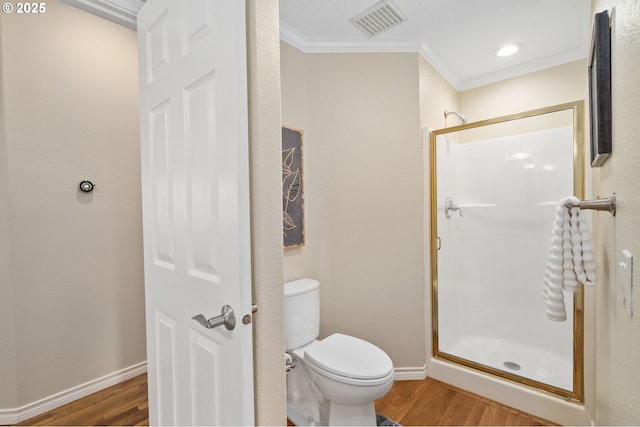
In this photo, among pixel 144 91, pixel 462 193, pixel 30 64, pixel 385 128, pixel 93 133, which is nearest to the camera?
pixel 144 91

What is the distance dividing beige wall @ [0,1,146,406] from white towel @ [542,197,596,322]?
242 centimetres

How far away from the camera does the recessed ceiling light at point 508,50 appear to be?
224cm

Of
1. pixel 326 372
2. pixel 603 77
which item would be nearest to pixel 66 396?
pixel 326 372

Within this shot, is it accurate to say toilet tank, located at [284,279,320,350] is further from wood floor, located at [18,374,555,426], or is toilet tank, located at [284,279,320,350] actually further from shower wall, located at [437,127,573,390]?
shower wall, located at [437,127,573,390]

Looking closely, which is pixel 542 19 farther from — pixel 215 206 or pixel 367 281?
pixel 215 206

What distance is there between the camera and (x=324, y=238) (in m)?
2.18

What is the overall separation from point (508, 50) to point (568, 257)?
6.00 feet

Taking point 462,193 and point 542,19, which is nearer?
point 542,19

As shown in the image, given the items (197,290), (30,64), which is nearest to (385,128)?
(197,290)

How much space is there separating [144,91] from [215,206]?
752 millimetres

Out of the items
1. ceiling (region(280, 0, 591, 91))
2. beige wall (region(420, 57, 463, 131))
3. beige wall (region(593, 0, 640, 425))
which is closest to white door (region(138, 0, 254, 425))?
beige wall (region(593, 0, 640, 425))

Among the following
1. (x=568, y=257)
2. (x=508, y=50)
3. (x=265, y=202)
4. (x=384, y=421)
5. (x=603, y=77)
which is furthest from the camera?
(x=508, y=50)

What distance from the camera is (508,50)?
7.51 feet

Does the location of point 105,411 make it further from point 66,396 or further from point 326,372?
point 326,372
